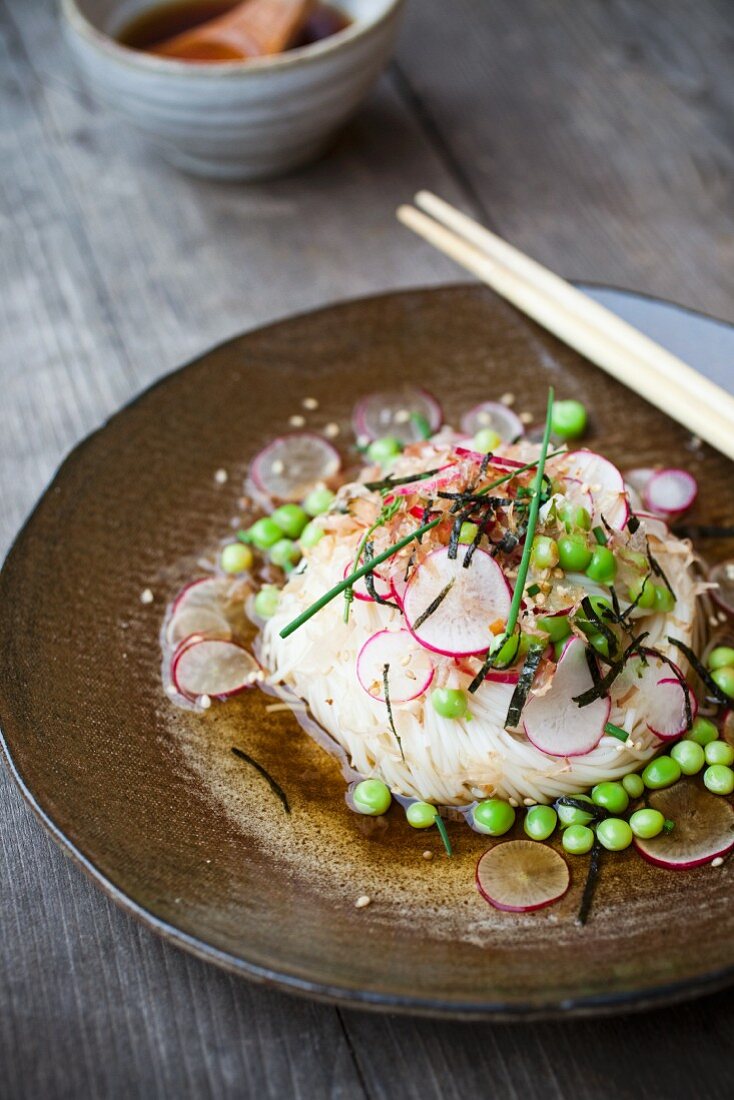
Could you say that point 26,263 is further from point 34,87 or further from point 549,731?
point 549,731

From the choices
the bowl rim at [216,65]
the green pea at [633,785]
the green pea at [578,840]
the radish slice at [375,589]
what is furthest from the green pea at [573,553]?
the bowl rim at [216,65]

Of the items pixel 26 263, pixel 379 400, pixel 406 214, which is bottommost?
pixel 26 263

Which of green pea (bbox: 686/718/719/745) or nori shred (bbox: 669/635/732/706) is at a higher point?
nori shred (bbox: 669/635/732/706)

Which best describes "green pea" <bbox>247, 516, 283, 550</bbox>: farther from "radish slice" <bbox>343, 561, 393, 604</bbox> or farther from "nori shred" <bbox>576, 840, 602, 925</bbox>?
"nori shred" <bbox>576, 840, 602, 925</bbox>

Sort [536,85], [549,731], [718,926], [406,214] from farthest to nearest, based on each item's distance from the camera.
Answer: [536,85]
[406,214]
[549,731]
[718,926]

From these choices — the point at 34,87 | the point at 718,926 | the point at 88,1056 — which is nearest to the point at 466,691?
the point at 718,926

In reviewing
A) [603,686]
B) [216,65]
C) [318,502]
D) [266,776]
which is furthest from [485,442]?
[216,65]

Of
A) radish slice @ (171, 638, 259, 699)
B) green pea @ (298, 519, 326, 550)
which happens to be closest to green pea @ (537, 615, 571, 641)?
green pea @ (298, 519, 326, 550)
